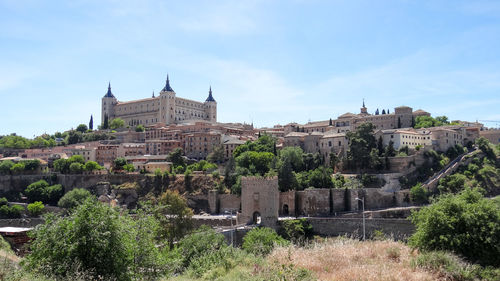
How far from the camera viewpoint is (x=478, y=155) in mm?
63219

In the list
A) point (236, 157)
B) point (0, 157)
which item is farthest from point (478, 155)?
point (0, 157)

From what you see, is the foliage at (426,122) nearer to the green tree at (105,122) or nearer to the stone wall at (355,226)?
the stone wall at (355,226)

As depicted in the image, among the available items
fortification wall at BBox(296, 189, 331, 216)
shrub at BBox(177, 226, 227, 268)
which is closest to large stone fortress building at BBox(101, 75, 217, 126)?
fortification wall at BBox(296, 189, 331, 216)

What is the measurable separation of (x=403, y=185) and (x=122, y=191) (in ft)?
124

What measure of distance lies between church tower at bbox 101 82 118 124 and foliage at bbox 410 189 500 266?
110243 mm

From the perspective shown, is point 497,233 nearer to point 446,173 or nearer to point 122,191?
point 446,173

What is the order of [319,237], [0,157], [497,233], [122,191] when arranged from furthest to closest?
[0,157]
[122,191]
[319,237]
[497,233]

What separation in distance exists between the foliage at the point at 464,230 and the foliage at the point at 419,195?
3166 centimetres

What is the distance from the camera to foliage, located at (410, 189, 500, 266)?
20.5m

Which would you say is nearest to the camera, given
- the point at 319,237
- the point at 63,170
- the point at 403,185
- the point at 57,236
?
the point at 57,236

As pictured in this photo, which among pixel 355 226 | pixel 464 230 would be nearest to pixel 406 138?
pixel 355 226

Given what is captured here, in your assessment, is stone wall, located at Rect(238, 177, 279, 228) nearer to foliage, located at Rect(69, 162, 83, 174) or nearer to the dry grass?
the dry grass

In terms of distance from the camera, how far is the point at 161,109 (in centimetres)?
11144

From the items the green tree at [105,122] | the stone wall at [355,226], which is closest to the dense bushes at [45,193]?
the stone wall at [355,226]
